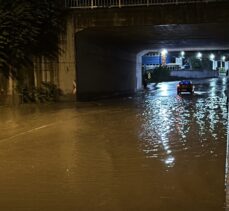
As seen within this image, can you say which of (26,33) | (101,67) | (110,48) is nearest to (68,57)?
(26,33)

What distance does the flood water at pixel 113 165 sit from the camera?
726cm

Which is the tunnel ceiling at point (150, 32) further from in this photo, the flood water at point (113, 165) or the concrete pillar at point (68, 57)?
the flood water at point (113, 165)

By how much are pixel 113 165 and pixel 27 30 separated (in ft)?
58.3

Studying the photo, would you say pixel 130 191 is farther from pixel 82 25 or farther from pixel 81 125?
pixel 82 25

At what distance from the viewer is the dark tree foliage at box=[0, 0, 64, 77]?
25.7 m

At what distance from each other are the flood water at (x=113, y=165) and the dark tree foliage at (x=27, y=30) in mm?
9194

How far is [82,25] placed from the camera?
28125 mm

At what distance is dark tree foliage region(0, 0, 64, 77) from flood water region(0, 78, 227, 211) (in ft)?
30.2

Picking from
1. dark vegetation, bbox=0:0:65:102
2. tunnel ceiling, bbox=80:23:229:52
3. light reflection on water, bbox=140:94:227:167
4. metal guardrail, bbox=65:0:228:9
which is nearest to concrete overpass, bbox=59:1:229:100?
tunnel ceiling, bbox=80:23:229:52

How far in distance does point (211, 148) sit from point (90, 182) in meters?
4.36

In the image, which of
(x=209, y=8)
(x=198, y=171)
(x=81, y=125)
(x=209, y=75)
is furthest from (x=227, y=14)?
(x=209, y=75)

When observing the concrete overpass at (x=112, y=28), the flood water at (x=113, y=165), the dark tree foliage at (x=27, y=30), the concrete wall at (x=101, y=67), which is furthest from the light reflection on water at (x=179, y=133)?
the concrete wall at (x=101, y=67)

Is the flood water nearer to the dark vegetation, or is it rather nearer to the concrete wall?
the dark vegetation

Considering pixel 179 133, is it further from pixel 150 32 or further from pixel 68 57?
pixel 150 32
